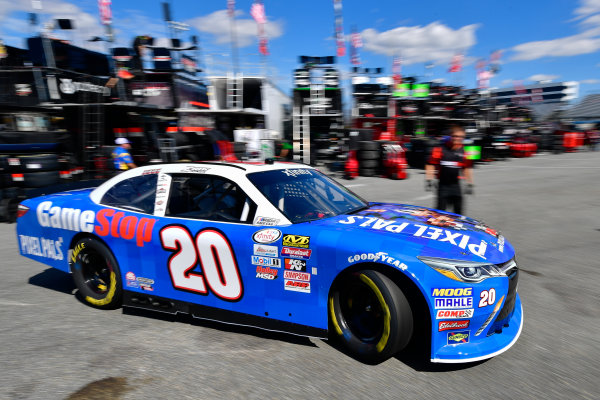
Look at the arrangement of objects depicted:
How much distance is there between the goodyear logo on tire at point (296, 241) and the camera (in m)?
3.06

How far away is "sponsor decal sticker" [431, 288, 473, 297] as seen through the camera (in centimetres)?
271

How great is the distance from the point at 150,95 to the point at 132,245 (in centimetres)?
1157

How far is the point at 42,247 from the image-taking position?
14.7 feet

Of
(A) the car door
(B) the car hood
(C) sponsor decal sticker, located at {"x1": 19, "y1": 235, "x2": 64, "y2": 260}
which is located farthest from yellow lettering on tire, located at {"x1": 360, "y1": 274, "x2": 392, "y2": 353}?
(C) sponsor decal sticker, located at {"x1": 19, "y1": 235, "x2": 64, "y2": 260}

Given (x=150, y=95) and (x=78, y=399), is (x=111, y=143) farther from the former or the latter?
(x=78, y=399)

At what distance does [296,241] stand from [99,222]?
216cm

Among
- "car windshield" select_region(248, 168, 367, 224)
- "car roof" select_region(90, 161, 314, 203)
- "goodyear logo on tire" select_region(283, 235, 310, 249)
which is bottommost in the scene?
"goodyear logo on tire" select_region(283, 235, 310, 249)

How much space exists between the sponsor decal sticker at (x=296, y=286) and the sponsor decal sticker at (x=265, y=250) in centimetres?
23

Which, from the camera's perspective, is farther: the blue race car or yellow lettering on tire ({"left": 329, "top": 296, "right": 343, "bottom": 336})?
yellow lettering on tire ({"left": 329, "top": 296, "right": 343, "bottom": 336})

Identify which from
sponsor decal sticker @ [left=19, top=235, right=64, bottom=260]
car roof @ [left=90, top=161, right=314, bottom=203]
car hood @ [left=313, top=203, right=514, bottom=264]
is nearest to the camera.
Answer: car hood @ [left=313, top=203, right=514, bottom=264]

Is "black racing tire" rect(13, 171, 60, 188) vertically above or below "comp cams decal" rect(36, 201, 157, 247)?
below

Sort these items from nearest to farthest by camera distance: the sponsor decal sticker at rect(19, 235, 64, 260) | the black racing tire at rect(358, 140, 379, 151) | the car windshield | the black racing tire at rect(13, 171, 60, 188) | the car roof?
the car windshield, the car roof, the sponsor decal sticker at rect(19, 235, 64, 260), the black racing tire at rect(13, 171, 60, 188), the black racing tire at rect(358, 140, 379, 151)

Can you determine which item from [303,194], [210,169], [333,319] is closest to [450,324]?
[333,319]

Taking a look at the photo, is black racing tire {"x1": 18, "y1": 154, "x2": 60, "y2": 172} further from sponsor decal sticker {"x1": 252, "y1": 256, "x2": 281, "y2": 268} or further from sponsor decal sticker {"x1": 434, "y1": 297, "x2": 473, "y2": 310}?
sponsor decal sticker {"x1": 434, "y1": 297, "x2": 473, "y2": 310}
